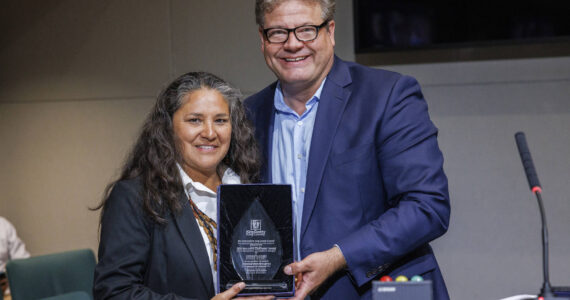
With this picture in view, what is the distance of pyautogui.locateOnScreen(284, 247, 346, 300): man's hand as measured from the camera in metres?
1.81

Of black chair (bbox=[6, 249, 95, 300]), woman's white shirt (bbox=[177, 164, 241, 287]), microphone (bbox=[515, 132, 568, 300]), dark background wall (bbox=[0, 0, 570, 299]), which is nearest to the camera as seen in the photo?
Answer: microphone (bbox=[515, 132, 568, 300])

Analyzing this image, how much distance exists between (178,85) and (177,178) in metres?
0.32

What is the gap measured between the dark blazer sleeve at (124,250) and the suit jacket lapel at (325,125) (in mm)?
519

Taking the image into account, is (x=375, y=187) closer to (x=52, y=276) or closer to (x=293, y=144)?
(x=293, y=144)

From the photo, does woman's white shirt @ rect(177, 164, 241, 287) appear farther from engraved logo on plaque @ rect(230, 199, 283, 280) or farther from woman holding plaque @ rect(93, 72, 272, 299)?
engraved logo on plaque @ rect(230, 199, 283, 280)

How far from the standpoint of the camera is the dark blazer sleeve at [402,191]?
1.90m

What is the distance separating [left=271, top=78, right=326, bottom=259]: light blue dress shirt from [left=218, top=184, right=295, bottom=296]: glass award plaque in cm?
35

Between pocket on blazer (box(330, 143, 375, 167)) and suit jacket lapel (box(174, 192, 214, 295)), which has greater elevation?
pocket on blazer (box(330, 143, 375, 167))

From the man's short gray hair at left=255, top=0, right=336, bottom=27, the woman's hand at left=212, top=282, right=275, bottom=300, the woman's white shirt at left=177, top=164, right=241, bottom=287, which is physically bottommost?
the woman's hand at left=212, top=282, right=275, bottom=300

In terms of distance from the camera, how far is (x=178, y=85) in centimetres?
207

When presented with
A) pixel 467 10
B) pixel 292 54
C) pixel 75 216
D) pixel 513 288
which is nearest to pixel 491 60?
pixel 467 10

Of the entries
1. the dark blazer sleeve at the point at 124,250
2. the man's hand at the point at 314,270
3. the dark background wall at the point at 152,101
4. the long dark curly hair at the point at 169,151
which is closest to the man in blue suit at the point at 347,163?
the man's hand at the point at 314,270

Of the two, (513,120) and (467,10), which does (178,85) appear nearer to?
(467,10)

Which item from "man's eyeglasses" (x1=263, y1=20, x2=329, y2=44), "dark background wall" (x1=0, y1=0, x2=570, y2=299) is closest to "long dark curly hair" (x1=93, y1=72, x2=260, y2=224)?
"man's eyeglasses" (x1=263, y1=20, x2=329, y2=44)
